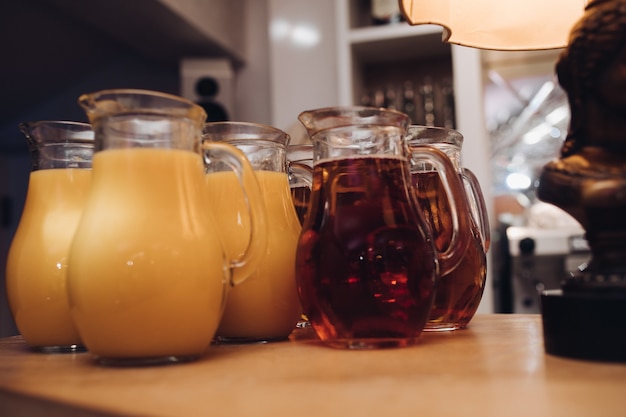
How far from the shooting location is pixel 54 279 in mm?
604

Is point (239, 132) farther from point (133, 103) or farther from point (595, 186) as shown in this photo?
point (595, 186)

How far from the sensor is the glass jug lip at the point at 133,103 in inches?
20.1

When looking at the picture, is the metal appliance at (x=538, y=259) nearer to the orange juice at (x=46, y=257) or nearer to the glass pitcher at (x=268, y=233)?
the glass pitcher at (x=268, y=233)

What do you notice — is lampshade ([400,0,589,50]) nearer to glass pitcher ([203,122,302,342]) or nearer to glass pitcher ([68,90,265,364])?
glass pitcher ([203,122,302,342])

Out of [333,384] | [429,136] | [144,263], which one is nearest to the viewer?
[333,384]

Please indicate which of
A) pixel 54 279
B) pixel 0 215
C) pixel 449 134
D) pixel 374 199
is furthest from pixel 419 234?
pixel 0 215

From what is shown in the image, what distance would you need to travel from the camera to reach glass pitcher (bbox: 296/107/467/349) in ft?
1.73

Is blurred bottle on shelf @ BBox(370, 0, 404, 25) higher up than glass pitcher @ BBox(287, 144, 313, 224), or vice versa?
blurred bottle on shelf @ BBox(370, 0, 404, 25)

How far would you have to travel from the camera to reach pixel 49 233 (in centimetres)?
62

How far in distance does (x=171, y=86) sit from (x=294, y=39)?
763mm

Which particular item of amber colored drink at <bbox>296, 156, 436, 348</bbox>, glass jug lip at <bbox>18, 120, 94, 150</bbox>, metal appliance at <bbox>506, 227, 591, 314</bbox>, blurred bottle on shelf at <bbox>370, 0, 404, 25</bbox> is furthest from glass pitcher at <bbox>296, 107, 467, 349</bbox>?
blurred bottle on shelf at <bbox>370, 0, 404, 25</bbox>

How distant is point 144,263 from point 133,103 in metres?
0.13

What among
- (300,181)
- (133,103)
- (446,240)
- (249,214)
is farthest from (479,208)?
(133,103)

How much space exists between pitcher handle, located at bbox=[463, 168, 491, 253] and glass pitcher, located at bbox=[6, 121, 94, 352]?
425mm
